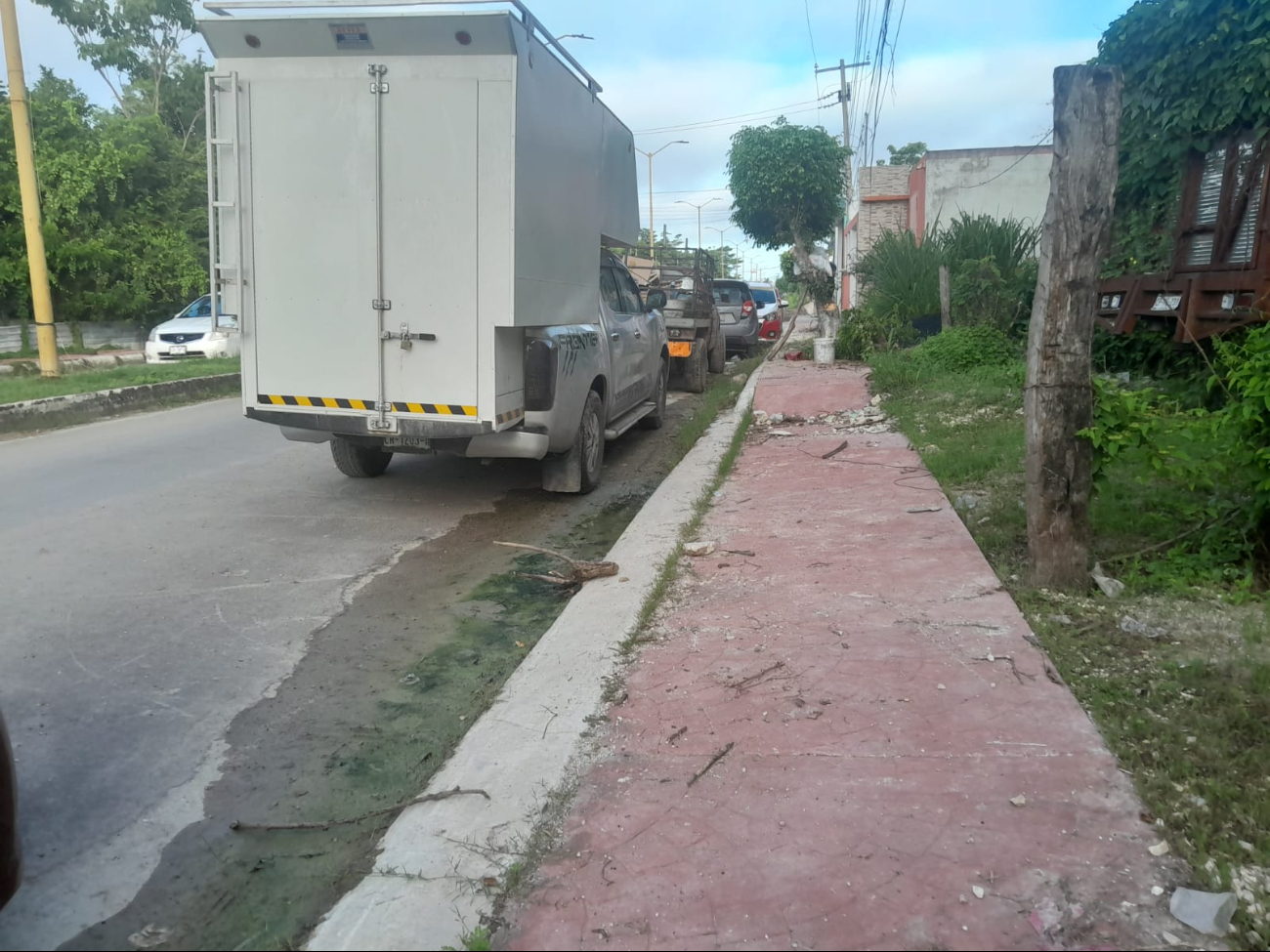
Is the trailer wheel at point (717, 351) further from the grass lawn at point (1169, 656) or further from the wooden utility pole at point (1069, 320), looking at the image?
the wooden utility pole at point (1069, 320)

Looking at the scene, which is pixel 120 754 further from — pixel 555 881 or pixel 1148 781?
pixel 1148 781

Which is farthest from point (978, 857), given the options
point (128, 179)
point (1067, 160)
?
point (128, 179)

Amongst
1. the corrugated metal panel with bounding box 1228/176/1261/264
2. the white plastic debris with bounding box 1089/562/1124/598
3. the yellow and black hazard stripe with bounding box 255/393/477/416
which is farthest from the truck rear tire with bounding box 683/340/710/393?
the white plastic debris with bounding box 1089/562/1124/598

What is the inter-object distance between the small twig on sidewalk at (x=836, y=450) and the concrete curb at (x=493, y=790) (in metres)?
3.73

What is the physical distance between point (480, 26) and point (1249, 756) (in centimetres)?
545

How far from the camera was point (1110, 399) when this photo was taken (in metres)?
4.92

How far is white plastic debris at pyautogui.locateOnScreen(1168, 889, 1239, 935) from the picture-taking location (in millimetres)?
2521

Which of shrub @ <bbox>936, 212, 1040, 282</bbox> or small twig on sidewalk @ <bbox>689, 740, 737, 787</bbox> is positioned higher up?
shrub @ <bbox>936, 212, 1040, 282</bbox>

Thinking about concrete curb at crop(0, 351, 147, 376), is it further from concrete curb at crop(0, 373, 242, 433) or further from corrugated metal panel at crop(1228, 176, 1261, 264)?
corrugated metal panel at crop(1228, 176, 1261, 264)

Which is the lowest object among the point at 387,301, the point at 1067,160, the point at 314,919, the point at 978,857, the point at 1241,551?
the point at 314,919

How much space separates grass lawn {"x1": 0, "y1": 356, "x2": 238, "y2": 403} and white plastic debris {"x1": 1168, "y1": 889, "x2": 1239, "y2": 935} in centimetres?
1291

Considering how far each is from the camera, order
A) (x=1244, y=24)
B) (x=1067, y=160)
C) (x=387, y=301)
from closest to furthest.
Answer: (x=1067, y=160) < (x=387, y=301) < (x=1244, y=24)

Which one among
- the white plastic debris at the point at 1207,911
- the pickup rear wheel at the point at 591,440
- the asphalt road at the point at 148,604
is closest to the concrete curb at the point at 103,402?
the asphalt road at the point at 148,604

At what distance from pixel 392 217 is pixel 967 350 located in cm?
943
